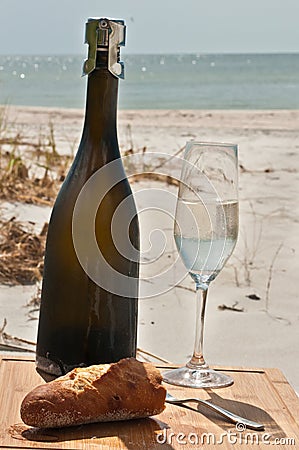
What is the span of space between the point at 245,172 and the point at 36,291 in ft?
9.09

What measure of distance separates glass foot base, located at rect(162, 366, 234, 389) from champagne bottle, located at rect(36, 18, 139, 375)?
0.23 ft

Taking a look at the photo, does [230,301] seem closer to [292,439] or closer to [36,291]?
[36,291]

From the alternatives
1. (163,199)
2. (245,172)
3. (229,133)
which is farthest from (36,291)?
(229,133)

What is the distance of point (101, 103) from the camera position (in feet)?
3.73

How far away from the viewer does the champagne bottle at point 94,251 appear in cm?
113

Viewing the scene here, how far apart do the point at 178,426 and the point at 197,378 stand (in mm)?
202

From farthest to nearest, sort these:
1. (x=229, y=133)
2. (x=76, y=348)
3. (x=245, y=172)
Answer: (x=229, y=133) → (x=245, y=172) → (x=76, y=348)

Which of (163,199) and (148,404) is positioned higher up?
(163,199)

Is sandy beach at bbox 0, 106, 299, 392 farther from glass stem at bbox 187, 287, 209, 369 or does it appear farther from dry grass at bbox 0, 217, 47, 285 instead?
glass stem at bbox 187, 287, 209, 369

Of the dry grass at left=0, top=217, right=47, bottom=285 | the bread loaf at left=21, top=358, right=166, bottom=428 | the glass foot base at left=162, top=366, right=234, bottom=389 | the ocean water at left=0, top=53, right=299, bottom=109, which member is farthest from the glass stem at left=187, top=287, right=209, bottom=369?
the ocean water at left=0, top=53, right=299, bottom=109

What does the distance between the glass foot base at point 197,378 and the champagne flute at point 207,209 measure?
0.04 feet

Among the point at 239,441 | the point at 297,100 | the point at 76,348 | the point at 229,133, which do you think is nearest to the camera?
the point at 239,441

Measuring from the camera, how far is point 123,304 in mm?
1160

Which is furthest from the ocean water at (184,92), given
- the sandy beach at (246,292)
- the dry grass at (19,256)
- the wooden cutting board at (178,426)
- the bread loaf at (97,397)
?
the bread loaf at (97,397)
